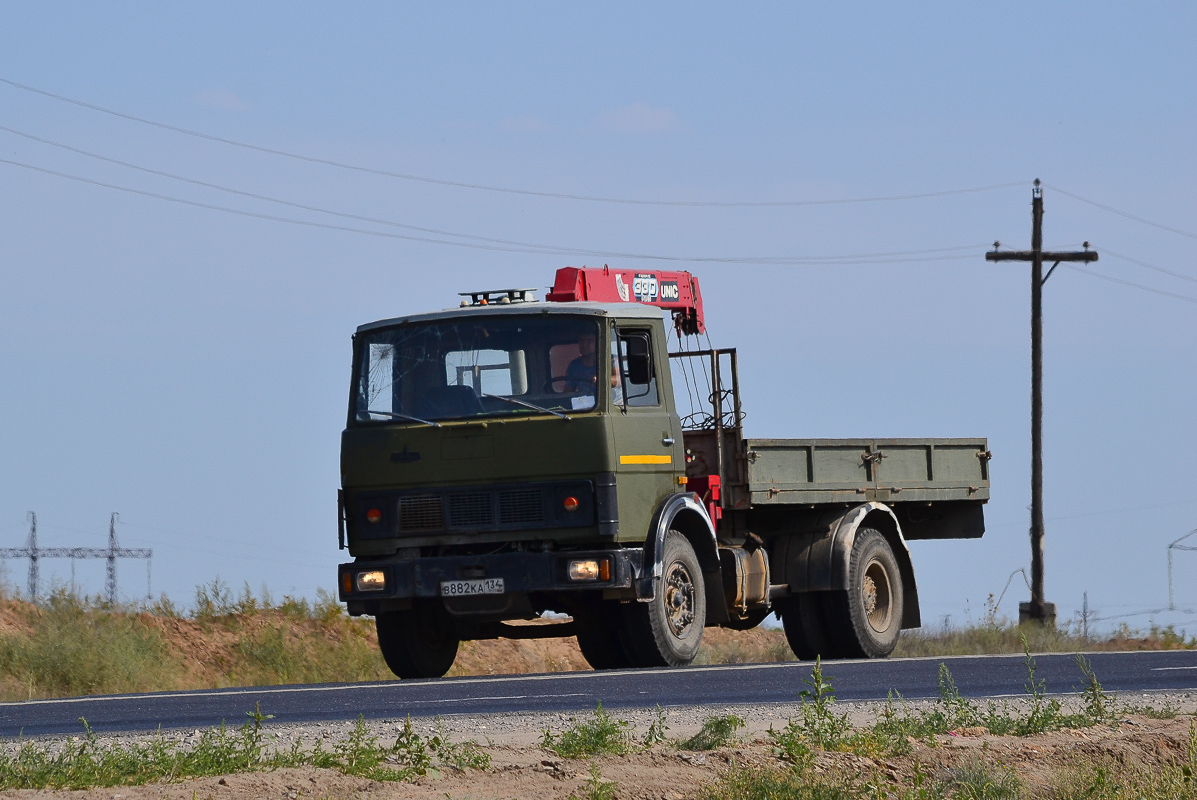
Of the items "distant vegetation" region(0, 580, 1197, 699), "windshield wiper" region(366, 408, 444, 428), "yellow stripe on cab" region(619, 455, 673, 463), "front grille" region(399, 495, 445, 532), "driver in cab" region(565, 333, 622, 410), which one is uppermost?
"driver in cab" region(565, 333, 622, 410)

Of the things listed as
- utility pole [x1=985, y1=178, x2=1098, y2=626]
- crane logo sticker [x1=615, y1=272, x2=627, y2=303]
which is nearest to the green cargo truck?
crane logo sticker [x1=615, y1=272, x2=627, y2=303]

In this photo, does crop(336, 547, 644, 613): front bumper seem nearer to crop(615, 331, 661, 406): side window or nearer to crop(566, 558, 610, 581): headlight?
crop(566, 558, 610, 581): headlight

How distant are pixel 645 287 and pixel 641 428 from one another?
2.84 m

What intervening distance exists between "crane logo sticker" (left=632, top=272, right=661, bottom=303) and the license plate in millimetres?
3864

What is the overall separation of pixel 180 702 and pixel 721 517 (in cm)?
596

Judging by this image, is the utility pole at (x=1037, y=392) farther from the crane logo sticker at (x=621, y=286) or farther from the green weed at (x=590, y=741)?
the green weed at (x=590, y=741)

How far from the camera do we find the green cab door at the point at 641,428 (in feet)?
47.3

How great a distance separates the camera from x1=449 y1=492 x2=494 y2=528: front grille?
14.5 m

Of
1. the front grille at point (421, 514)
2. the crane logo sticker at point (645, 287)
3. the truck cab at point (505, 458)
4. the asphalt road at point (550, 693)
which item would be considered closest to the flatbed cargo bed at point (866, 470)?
the truck cab at point (505, 458)

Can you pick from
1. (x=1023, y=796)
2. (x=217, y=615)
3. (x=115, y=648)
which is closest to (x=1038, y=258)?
(x=217, y=615)

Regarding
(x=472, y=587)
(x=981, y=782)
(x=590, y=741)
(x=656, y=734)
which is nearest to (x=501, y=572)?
(x=472, y=587)

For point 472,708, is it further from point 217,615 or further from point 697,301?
point 217,615

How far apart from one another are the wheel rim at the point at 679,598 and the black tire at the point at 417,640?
2086 mm

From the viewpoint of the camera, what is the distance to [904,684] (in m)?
12.5
